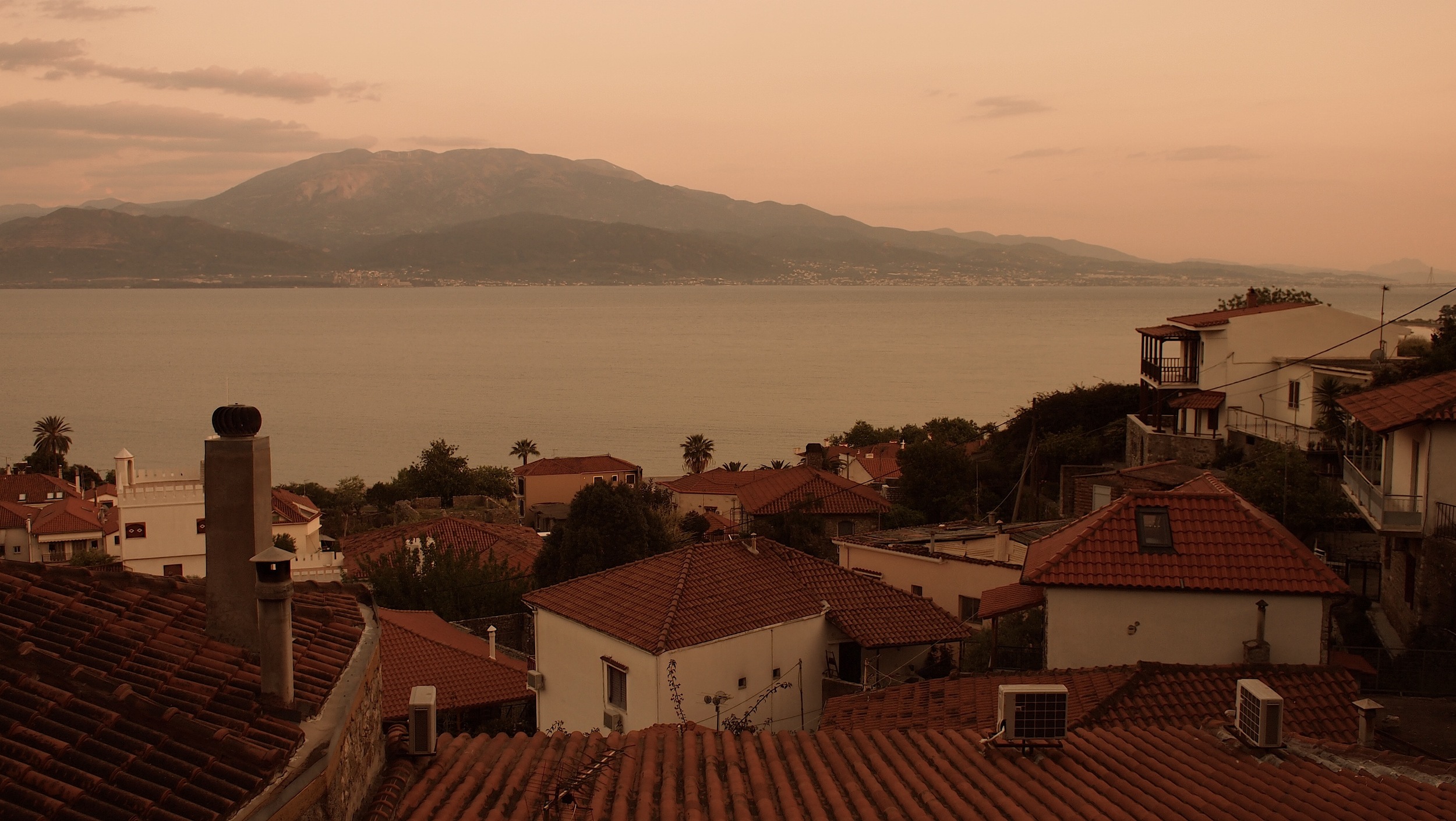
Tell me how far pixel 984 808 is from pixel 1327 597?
32.0 ft

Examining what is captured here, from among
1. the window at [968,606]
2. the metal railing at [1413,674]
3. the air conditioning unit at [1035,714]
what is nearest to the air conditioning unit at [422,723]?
the air conditioning unit at [1035,714]

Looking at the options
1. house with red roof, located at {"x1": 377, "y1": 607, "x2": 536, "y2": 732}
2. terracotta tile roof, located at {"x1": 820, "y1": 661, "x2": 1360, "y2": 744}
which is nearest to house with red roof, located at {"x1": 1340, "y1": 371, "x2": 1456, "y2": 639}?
terracotta tile roof, located at {"x1": 820, "y1": 661, "x2": 1360, "y2": 744}

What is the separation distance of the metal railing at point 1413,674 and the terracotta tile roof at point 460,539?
27.5m

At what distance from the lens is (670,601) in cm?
1656

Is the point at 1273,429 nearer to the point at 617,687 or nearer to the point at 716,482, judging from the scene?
the point at 617,687

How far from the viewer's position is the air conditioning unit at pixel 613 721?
1590 centimetres

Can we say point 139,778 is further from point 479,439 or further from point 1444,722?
point 479,439

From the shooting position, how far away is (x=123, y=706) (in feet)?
14.3

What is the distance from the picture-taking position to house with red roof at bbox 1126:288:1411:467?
35.0 metres

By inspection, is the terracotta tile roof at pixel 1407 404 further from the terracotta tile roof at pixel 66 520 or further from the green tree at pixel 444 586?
the terracotta tile roof at pixel 66 520

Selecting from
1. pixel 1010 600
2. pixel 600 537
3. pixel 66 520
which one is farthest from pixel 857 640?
pixel 66 520

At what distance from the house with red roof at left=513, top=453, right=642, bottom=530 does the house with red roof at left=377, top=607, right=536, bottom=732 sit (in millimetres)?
40207

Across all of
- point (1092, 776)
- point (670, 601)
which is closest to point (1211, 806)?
point (1092, 776)

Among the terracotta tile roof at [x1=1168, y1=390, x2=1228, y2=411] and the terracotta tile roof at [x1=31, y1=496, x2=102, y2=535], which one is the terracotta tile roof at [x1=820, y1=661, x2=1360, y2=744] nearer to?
the terracotta tile roof at [x1=1168, y1=390, x2=1228, y2=411]
